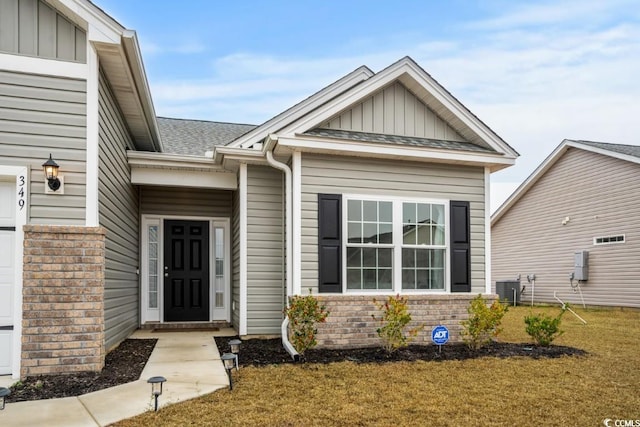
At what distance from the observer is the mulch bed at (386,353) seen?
6281mm

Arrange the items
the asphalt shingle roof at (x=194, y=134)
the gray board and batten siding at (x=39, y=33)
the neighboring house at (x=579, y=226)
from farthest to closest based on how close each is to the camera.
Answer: the neighboring house at (x=579, y=226)
the asphalt shingle roof at (x=194, y=134)
the gray board and batten siding at (x=39, y=33)

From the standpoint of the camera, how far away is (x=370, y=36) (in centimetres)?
1322

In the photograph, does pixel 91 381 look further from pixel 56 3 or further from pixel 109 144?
pixel 56 3

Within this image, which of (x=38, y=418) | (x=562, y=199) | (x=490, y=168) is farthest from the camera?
(x=562, y=199)

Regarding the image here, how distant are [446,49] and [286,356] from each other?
9.92 m

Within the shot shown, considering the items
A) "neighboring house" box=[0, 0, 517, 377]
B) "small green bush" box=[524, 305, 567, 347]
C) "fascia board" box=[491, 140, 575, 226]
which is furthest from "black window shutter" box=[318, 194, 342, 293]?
"fascia board" box=[491, 140, 575, 226]

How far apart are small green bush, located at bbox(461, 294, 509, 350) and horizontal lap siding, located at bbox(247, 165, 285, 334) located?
296cm

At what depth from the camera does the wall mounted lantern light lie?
5.15 m

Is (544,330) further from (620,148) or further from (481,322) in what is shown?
(620,148)

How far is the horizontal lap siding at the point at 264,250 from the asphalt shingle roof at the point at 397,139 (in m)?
1.27

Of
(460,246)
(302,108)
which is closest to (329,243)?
(460,246)

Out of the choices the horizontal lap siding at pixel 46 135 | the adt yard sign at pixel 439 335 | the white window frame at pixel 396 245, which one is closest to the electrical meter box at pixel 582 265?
the white window frame at pixel 396 245

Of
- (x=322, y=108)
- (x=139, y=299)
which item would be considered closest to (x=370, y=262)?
(x=322, y=108)

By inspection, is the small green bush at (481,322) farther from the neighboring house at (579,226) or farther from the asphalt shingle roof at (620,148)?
the asphalt shingle roof at (620,148)
